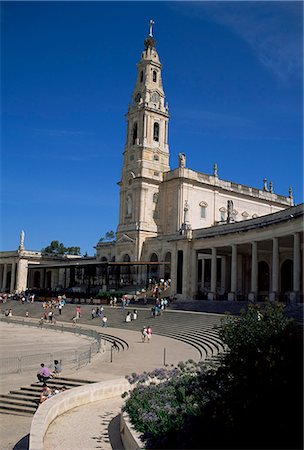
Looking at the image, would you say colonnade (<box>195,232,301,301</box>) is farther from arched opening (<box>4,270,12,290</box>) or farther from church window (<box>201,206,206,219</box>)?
arched opening (<box>4,270,12,290</box>)

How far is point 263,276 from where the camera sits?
51.8 meters

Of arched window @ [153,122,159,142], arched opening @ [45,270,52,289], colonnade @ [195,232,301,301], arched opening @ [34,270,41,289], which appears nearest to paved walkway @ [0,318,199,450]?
colonnade @ [195,232,301,301]

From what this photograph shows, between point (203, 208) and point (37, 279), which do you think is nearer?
point (203, 208)

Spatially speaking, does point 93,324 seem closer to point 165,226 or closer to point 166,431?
point 165,226

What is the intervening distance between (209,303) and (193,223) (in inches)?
960

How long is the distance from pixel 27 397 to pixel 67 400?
310cm

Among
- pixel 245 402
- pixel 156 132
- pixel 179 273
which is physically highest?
pixel 156 132

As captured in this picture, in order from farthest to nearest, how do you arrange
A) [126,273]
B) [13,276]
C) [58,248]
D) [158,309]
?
[58,248] < [13,276] < [126,273] < [158,309]

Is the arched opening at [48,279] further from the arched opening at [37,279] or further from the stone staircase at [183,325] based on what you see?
the stone staircase at [183,325]

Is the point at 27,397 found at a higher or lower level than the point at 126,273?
lower

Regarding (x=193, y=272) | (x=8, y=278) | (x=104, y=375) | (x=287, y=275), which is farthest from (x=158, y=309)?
(x=8, y=278)

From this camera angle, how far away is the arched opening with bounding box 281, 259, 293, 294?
47559 millimetres

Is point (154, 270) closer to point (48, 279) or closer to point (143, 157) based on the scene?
point (143, 157)

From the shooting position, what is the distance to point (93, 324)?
42094mm
